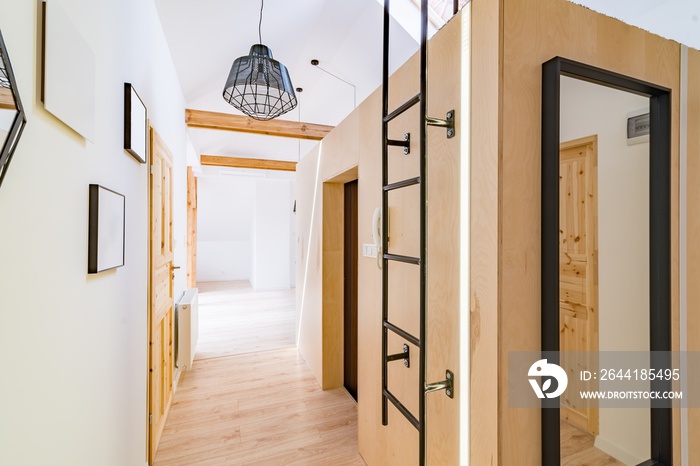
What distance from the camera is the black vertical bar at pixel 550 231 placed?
0.98 metres

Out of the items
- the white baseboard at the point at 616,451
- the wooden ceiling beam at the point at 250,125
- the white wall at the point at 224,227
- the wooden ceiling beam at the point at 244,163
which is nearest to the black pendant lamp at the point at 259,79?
the wooden ceiling beam at the point at 250,125

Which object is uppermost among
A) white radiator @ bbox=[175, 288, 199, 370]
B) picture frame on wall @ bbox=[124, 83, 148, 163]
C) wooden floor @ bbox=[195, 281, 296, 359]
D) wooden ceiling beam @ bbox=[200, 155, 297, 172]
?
wooden ceiling beam @ bbox=[200, 155, 297, 172]

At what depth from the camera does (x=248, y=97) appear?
240 centimetres

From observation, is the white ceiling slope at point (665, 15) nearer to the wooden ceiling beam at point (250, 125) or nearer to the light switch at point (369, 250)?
the light switch at point (369, 250)

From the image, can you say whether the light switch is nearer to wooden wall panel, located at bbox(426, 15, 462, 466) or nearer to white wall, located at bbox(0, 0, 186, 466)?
wooden wall panel, located at bbox(426, 15, 462, 466)

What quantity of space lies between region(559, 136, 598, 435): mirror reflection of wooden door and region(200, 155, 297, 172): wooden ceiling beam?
5.72 meters

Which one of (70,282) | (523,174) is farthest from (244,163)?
(523,174)

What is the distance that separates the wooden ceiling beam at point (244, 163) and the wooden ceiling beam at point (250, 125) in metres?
1.89

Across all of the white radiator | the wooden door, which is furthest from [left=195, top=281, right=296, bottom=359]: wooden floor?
the wooden door

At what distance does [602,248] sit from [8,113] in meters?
1.71

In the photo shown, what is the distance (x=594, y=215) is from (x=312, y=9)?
2.60 metres

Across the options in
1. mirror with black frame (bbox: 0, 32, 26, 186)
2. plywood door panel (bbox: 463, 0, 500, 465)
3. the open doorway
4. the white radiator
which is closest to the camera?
mirror with black frame (bbox: 0, 32, 26, 186)

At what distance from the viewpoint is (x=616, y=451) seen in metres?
1.18

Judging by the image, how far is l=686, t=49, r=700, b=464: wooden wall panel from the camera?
129 cm
